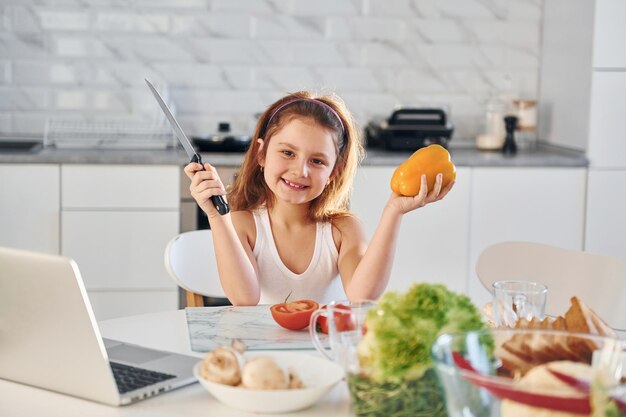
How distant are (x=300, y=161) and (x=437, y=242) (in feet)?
5.38

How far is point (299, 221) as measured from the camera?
260 cm

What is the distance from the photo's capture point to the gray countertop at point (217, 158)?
373 centimetres

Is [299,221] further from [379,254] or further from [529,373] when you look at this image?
[529,373]

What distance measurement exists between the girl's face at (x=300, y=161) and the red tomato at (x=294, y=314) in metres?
0.56

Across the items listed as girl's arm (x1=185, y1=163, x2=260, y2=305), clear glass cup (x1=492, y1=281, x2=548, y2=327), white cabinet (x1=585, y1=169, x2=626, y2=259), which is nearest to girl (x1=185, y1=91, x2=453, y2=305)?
girl's arm (x1=185, y1=163, x2=260, y2=305)

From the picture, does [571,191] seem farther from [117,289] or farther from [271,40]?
[117,289]

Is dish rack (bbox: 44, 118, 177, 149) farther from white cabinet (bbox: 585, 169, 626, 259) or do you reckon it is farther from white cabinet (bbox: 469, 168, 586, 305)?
white cabinet (bbox: 585, 169, 626, 259)

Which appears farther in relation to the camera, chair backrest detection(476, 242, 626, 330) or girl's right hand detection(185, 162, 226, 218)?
chair backrest detection(476, 242, 626, 330)

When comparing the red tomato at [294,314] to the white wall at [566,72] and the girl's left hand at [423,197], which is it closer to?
the girl's left hand at [423,197]

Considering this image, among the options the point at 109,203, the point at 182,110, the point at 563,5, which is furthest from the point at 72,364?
the point at 563,5

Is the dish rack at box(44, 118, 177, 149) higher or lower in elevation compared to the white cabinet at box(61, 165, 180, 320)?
higher

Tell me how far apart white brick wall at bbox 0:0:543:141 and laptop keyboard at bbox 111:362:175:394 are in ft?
9.10

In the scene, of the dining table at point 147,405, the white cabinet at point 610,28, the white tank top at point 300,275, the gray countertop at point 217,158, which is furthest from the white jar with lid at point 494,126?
the dining table at point 147,405

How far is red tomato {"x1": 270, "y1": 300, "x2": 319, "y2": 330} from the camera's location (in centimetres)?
183
